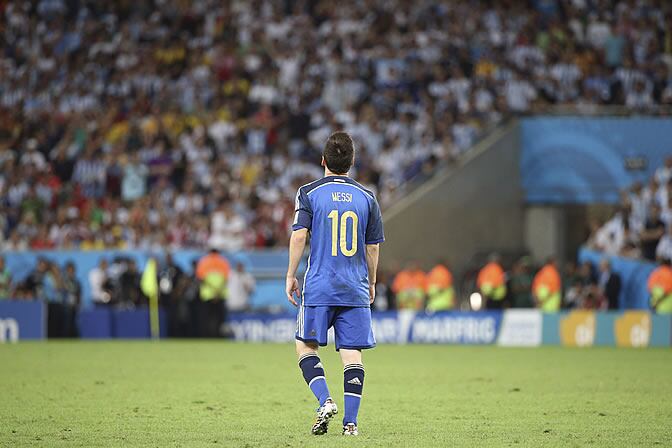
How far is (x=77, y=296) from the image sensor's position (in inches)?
1061

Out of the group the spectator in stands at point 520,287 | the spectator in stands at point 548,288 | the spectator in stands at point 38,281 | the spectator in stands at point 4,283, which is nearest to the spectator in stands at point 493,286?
the spectator in stands at point 520,287

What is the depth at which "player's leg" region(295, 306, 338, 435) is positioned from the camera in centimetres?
898

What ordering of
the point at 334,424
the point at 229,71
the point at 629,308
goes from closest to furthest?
the point at 334,424 → the point at 629,308 → the point at 229,71

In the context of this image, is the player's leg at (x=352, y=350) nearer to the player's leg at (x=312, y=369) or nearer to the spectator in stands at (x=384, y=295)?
the player's leg at (x=312, y=369)

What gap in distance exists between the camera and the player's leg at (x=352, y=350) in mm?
9023

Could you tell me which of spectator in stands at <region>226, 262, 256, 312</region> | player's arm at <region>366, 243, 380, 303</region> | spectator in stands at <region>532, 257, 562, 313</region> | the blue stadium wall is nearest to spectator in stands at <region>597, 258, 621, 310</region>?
spectator in stands at <region>532, 257, 562, 313</region>

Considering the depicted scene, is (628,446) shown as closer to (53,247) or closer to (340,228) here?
(340,228)

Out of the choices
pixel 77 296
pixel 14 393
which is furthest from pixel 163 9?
pixel 14 393

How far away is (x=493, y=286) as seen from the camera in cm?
2630

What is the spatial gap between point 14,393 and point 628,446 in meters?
6.71

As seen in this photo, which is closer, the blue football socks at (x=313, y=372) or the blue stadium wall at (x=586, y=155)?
the blue football socks at (x=313, y=372)

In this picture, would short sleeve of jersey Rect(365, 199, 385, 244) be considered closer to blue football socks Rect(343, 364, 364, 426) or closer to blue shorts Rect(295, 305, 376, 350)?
blue shorts Rect(295, 305, 376, 350)

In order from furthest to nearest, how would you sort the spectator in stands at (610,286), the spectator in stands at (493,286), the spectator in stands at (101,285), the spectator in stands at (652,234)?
the spectator in stands at (101,285)
the spectator in stands at (493,286)
the spectator in stands at (610,286)
the spectator in stands at (652,234)

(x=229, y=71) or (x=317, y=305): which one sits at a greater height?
(x=229, y=71)
